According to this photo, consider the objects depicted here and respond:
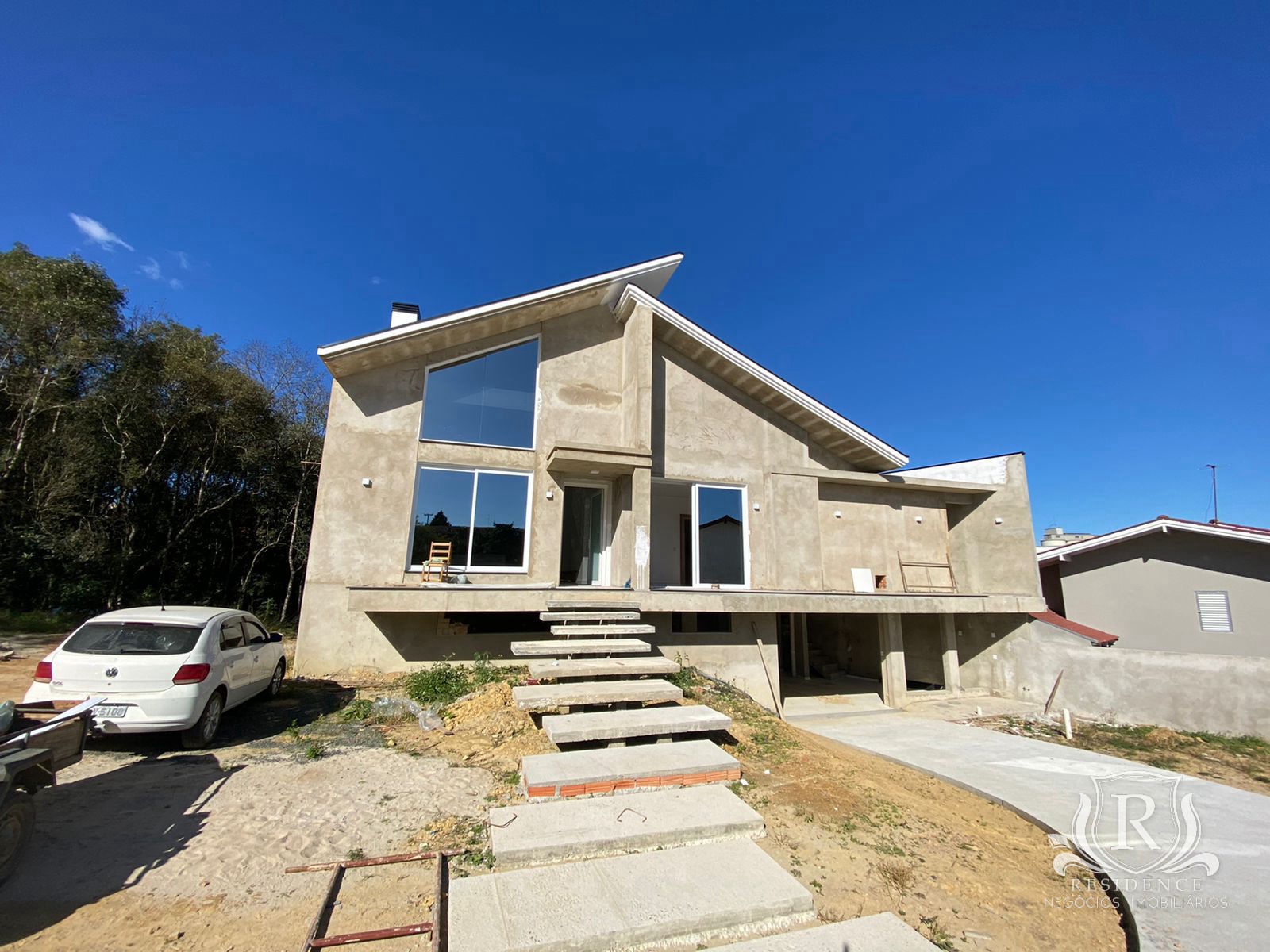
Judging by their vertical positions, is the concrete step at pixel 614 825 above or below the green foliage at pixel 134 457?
below

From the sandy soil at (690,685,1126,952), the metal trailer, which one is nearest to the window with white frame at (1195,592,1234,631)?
the sandy soil at (690,685,1126,952)

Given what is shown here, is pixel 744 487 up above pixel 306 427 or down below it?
below

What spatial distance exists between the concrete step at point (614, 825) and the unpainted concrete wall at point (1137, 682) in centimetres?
1201

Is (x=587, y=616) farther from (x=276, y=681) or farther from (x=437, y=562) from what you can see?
(x=276, y=681)

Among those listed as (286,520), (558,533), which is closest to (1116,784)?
(558,533)

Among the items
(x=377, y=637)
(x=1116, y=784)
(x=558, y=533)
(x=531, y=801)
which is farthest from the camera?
(x=558, y=533)

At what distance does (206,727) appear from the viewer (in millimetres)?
6164

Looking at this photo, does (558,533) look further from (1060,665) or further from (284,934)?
(1060,665)

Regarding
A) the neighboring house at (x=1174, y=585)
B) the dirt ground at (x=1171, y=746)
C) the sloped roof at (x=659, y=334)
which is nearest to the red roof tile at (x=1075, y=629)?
the neighboring house at (x=1174, y=585)

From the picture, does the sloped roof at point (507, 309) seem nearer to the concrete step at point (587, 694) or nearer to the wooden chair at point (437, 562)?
the wooden chair at point (437, 562)

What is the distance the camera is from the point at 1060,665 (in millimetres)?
12836

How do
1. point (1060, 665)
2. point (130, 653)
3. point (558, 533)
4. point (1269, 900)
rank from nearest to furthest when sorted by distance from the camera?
point (1269, 900), point (130, 653), point (558, 533), point (1060, 665)

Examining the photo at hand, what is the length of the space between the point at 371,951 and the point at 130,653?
4.90 m

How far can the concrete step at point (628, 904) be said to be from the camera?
Answer: 3.04 metres
